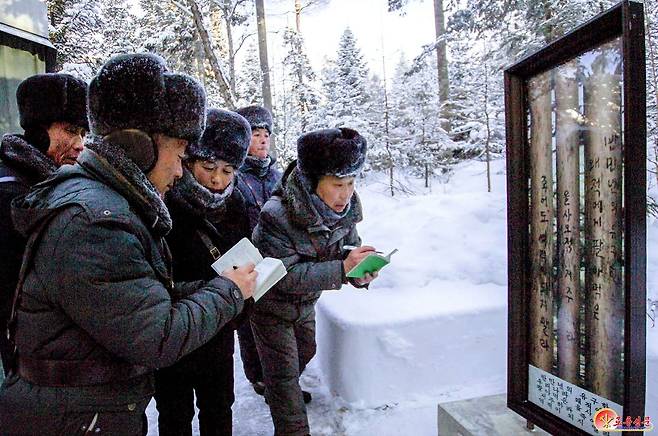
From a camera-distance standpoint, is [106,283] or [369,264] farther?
[369,264]

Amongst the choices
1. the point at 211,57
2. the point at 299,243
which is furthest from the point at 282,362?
the point at 211,57

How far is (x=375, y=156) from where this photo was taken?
2128 cm

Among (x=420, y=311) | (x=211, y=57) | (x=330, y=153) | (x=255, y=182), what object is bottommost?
(x=420, y=311)

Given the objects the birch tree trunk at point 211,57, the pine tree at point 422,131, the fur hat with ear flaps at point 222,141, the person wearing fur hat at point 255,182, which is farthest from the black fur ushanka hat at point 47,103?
the pine tree at point 422,131

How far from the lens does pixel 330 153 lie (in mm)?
2754

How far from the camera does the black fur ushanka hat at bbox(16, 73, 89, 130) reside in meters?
2.42

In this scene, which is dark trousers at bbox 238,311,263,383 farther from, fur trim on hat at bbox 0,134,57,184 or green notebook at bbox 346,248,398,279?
fur trim on hat at bbox 0,134,57,184

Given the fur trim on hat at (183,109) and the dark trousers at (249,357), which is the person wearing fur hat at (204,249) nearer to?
the fur trim on hat at (183,109)

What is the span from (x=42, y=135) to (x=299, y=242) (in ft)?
4.80

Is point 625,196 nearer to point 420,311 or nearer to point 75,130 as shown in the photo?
point 420,311

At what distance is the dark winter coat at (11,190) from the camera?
79.6 inches

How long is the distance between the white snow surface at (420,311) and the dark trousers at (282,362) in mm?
428

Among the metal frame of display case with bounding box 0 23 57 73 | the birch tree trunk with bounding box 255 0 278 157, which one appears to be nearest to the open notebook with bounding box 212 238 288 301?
the metal frame of display case with bounding box 0 23 57 73

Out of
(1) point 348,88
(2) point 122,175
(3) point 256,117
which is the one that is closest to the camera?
(2) point 122,175
